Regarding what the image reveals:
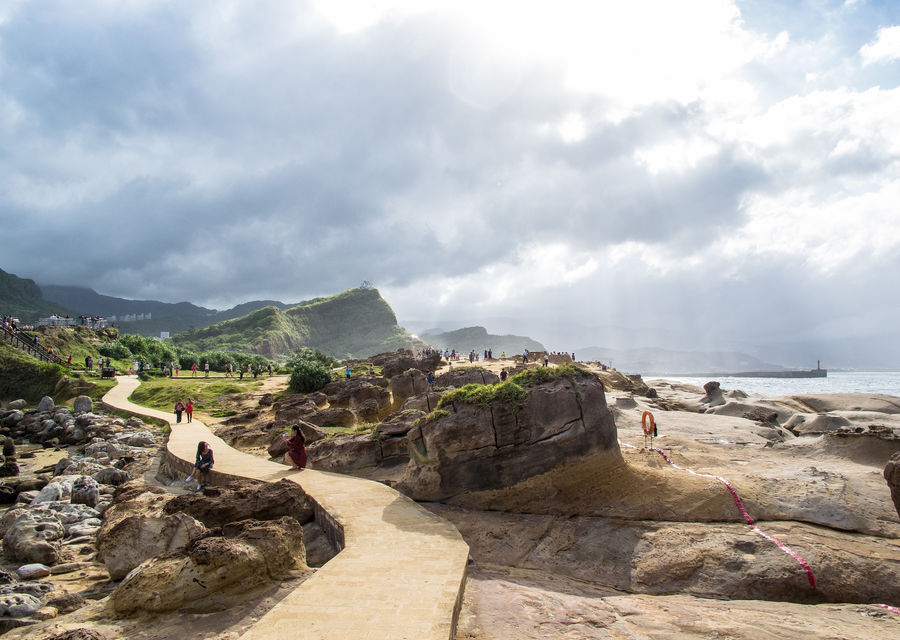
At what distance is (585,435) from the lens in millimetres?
10906

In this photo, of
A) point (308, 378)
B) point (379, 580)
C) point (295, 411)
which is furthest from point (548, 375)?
point (308, 378)

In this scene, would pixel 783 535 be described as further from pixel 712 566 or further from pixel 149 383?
pixel 149 383

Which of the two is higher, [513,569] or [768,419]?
[768,419]

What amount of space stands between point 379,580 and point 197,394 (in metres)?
36.4

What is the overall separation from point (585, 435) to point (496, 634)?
6.12m

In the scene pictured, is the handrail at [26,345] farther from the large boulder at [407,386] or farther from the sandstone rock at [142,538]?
the sandstone rock at [142,538]

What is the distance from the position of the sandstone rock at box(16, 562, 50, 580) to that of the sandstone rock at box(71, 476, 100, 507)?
17.1 feet

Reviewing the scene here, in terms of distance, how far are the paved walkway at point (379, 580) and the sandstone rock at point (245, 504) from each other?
642 millimetres

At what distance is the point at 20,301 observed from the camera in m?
180

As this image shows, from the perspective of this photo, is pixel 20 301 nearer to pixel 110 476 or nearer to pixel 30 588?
pixel 110 476

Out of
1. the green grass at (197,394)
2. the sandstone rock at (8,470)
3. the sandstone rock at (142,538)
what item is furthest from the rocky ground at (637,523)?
the green grass at (197,394)

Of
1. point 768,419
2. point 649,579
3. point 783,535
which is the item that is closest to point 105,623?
point 649,579

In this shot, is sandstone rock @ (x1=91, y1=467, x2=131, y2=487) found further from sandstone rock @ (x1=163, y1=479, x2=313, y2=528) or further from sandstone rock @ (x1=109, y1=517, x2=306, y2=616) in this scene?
sandstone rock @ (x1=109, y1=517, x2=306, y2=616)

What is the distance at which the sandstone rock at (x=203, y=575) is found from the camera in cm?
641
